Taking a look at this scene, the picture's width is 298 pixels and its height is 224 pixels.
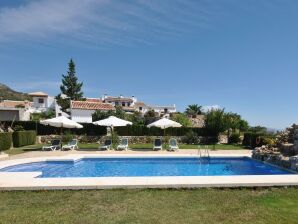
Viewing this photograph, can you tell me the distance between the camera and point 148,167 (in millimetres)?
16234

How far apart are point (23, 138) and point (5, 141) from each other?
3555mm

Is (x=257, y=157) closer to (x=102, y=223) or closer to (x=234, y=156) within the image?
(x=234, y=156)

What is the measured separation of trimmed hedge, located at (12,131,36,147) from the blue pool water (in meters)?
8.42

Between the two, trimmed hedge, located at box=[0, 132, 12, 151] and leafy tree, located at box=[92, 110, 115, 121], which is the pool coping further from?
leafy tree, located at box=[92, 110, 115, 121]

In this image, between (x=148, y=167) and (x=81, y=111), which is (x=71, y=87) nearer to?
(x=81, y=111)

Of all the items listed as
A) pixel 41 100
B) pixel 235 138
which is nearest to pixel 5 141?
pixel 235 138

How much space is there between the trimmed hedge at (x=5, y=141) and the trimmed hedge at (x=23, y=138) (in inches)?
63.4

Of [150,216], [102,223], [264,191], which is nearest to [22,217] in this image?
[102,223]

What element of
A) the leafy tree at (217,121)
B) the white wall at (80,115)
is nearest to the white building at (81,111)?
the white wall at (80,115)

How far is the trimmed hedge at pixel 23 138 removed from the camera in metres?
23.6

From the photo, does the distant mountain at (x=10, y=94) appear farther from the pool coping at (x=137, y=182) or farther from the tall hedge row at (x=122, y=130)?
the pool coping at (x=137, y=182)

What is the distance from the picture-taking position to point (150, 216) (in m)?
6.81

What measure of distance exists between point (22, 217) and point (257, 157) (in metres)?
13.4

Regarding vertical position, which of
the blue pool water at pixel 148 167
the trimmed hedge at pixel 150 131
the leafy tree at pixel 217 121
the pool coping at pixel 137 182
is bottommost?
the blue pool water at pixel 148 167
